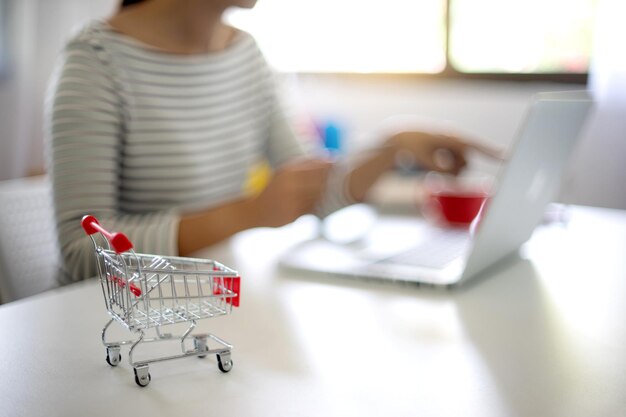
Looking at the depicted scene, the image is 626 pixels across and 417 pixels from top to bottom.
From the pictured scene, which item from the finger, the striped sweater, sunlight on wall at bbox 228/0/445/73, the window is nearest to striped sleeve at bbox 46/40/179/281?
the striped sweater

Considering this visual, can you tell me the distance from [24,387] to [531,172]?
687mm

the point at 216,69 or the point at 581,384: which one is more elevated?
the point at 216,69

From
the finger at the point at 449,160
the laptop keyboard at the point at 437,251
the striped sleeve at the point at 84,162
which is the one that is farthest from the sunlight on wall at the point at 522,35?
the striped sleeve at the point at 84,162

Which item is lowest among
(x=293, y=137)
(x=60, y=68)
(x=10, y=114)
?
(x=10, y=114)

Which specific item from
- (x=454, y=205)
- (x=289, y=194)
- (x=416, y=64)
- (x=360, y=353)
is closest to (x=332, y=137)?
(x=416, y=64)

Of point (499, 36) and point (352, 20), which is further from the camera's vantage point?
point (352, 20)

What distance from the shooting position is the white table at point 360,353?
64 cm

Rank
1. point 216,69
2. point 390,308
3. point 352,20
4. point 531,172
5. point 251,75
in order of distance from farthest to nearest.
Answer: point 352,20 → point 251,75 → point 216,69 → point 531,172 → point 390,308

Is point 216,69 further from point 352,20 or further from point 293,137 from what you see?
point 352,20

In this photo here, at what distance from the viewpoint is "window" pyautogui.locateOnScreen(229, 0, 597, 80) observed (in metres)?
2.34

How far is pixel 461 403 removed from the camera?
2.10ft

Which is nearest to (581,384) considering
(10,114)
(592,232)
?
(592,232)

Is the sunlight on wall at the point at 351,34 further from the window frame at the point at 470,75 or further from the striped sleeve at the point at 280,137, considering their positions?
the striped sleeve at the point at 280,137

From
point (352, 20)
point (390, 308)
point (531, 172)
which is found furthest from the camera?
point (352, 20)
